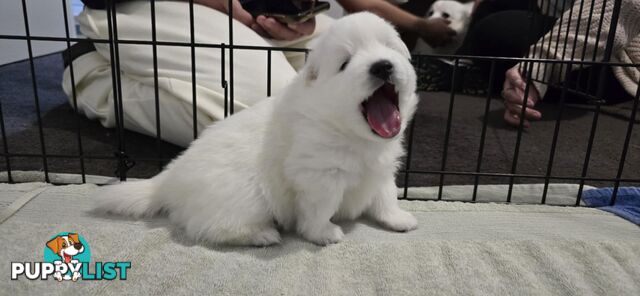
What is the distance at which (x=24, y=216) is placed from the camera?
4.17 ft

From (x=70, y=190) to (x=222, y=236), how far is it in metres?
0.64

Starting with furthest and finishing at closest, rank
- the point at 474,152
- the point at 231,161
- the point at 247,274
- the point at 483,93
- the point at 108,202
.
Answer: the point at 483,93 → the point at 474,152 → the point at 108,202 → the point at 231,161 → the point at 247,274

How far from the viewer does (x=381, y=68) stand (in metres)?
0.97

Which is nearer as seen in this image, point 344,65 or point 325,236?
point 344,65

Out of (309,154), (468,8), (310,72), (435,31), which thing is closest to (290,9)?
(310,72)

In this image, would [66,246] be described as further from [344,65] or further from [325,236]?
[344,65]

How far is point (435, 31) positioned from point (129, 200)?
3209 millimetres

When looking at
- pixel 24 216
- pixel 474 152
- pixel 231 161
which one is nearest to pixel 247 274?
pixel 231 161

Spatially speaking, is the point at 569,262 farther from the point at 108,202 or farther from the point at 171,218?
the point at 108,202

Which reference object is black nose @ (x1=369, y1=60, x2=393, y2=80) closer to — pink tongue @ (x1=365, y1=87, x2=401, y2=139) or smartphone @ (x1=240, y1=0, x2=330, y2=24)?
pink tongue @ (x1=365, y1=87, x2=401, y2=139)

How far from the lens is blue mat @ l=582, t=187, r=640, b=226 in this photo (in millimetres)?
1421

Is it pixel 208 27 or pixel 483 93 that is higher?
pixel 208 27

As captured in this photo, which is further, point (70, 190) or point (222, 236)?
point (70, 190)

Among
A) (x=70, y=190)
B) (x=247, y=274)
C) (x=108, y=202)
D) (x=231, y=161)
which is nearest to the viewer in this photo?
(x=247, y=274)
